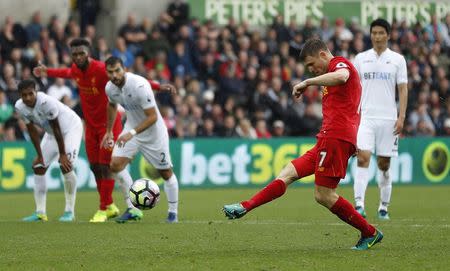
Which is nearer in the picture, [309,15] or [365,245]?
[365,245]

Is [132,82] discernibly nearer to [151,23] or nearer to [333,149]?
[333,149]

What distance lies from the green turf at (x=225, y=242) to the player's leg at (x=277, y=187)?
420mm

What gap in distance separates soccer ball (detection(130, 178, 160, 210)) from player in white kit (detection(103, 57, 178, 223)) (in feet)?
2.05

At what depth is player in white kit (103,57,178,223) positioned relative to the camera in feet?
45.7

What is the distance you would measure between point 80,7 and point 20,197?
8.71 m

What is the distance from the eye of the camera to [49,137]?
15586 millimetres

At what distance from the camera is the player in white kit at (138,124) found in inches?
549

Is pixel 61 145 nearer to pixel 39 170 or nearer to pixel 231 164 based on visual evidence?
pixel 39 170

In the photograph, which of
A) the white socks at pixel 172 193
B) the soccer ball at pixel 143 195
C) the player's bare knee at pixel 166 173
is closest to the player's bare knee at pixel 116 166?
the player's bare knee at pixel 166 173

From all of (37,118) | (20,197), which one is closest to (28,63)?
(20,197)

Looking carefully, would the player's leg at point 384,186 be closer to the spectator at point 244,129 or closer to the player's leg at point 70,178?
the player's leg at point 70,178

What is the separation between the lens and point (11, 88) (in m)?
22.6

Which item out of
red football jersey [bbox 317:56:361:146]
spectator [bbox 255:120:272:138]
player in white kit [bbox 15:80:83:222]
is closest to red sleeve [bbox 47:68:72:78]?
player in white kit [bbox 15:80:83:222]

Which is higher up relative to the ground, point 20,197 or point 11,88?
point 11,88
